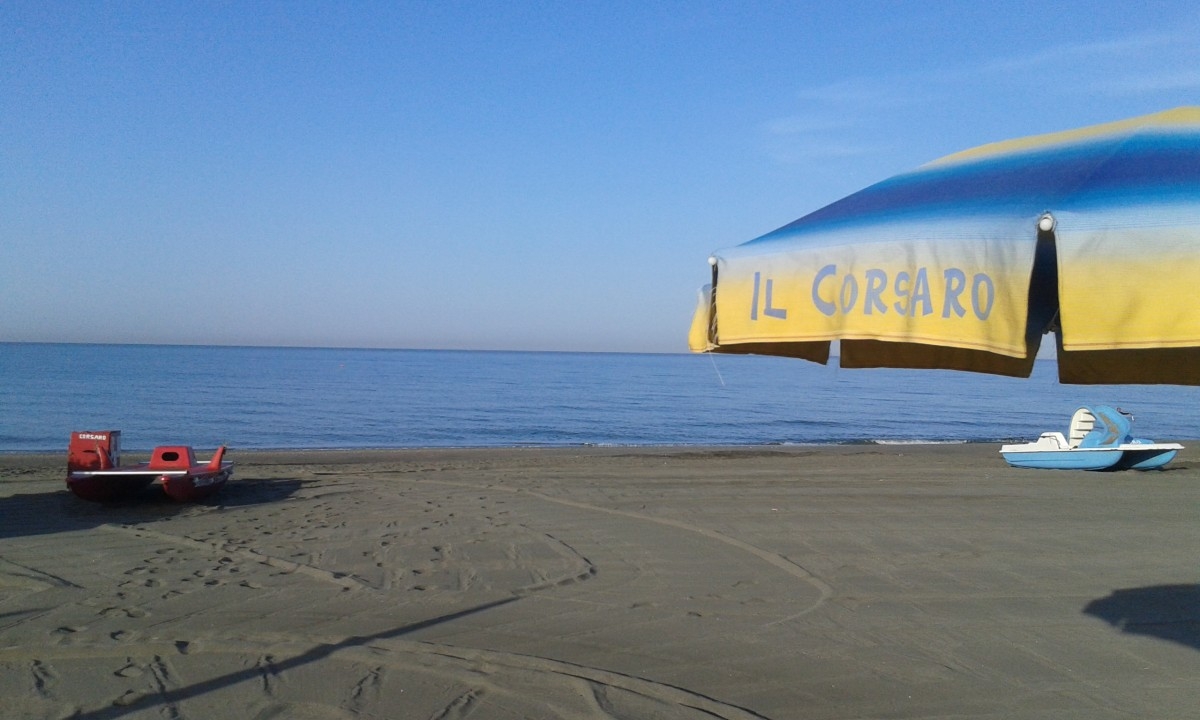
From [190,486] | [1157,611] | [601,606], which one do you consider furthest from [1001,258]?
[190,486]

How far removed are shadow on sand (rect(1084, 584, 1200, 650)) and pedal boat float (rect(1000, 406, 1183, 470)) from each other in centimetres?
1072

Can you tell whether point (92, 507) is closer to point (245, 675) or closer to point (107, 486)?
point (107, 486)

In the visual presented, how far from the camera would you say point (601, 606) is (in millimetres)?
7621

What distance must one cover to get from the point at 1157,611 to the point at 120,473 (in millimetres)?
12581

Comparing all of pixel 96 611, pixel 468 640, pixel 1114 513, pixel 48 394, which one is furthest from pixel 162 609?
pixel 48 394

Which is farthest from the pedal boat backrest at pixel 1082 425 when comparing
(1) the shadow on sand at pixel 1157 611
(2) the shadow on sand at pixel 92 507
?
(2) the shadow on sand at pixel 92 507

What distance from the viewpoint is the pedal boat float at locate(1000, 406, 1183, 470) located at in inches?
706

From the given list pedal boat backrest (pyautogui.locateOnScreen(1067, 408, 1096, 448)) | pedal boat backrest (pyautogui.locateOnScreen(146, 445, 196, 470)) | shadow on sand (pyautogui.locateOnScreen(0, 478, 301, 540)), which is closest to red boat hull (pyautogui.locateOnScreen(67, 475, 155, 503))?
shadow on sand (pyautogui.locateOnScreen(0, 478, 301, 540))

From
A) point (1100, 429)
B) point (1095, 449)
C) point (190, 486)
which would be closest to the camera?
point (190, 486)

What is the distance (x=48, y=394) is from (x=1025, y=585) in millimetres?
49791

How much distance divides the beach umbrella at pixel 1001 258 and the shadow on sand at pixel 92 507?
10738 mm

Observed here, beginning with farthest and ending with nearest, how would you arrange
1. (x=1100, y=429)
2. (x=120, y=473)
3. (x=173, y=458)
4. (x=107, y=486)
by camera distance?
(x=1100, y=429) → (x=173, y=458) → (x=107, y=486) → (x=120, y=473)

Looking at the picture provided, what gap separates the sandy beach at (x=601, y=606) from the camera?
5664mm

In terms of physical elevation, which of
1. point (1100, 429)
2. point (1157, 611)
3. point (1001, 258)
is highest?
point (1001, 258)
